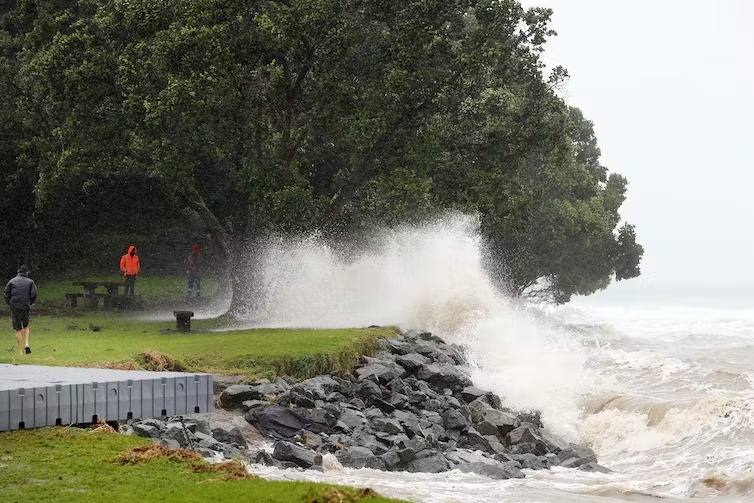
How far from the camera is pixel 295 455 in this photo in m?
16.3

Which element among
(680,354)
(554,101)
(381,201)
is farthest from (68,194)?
(680,354)

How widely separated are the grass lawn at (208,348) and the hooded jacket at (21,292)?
38.4 inches

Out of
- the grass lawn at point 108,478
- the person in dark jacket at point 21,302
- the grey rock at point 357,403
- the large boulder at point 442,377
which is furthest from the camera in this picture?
the large boulder at point 442,377

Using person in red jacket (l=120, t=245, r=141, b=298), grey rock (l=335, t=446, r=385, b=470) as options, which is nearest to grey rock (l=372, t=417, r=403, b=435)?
grey rock (l=335, t=446, r=385, b=470)

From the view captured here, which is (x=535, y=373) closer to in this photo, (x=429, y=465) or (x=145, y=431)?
(x=429, y=465)

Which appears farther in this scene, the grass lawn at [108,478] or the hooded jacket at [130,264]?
the hooded jacket at [130,264]

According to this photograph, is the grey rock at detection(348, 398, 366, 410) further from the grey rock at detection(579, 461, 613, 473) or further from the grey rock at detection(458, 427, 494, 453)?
the grey rock at detection(579, 461, 613, 473)

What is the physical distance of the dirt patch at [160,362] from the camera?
20.9 metres

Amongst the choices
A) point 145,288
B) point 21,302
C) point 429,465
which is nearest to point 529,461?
point 429,465

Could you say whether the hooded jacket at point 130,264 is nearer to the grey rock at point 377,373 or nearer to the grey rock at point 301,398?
the grey rock at point 377,373

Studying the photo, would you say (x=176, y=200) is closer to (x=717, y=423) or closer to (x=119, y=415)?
(x=717, y=423)

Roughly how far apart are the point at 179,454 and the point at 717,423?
1387cm

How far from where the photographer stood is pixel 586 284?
2751 inches

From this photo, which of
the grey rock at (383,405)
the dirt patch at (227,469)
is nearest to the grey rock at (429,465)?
the grey rock at (383,405)
